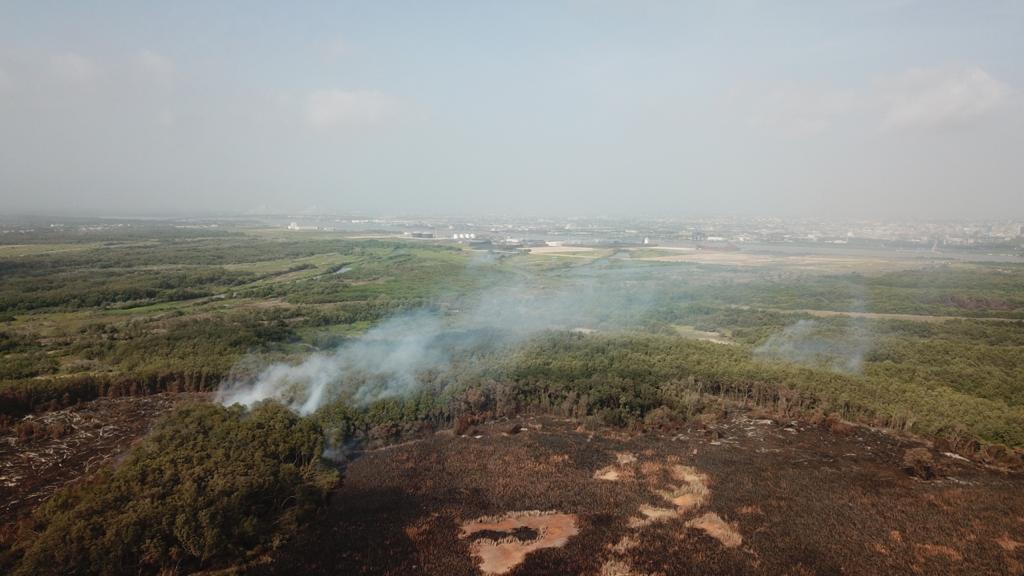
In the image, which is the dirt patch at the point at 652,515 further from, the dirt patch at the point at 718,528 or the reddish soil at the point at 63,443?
the reddish soil at the point at 63,443

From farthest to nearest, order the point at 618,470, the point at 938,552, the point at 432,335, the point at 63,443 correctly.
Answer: the point at 432,335, the point at 63,443, the point at 618,470, the point at 938,552

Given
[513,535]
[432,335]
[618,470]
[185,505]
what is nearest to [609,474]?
[618,470]

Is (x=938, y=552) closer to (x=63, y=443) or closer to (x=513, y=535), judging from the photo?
(x=513, y=535)

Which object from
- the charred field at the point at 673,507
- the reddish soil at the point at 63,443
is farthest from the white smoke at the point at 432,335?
the charred field at the point at 673,507

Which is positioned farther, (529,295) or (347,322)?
(529,295)

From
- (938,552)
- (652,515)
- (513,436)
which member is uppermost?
(938,552)

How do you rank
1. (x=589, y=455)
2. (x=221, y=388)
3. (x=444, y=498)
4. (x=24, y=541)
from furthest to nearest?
1. (x=221, y=388)
2. (x=589, y=455)
3. (x=444, y=498)
4. (x=24, y=541)

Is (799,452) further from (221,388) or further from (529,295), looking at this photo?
(529,295)

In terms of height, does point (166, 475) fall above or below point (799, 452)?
above

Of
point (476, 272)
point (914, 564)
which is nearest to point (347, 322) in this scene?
point (476, 272)
